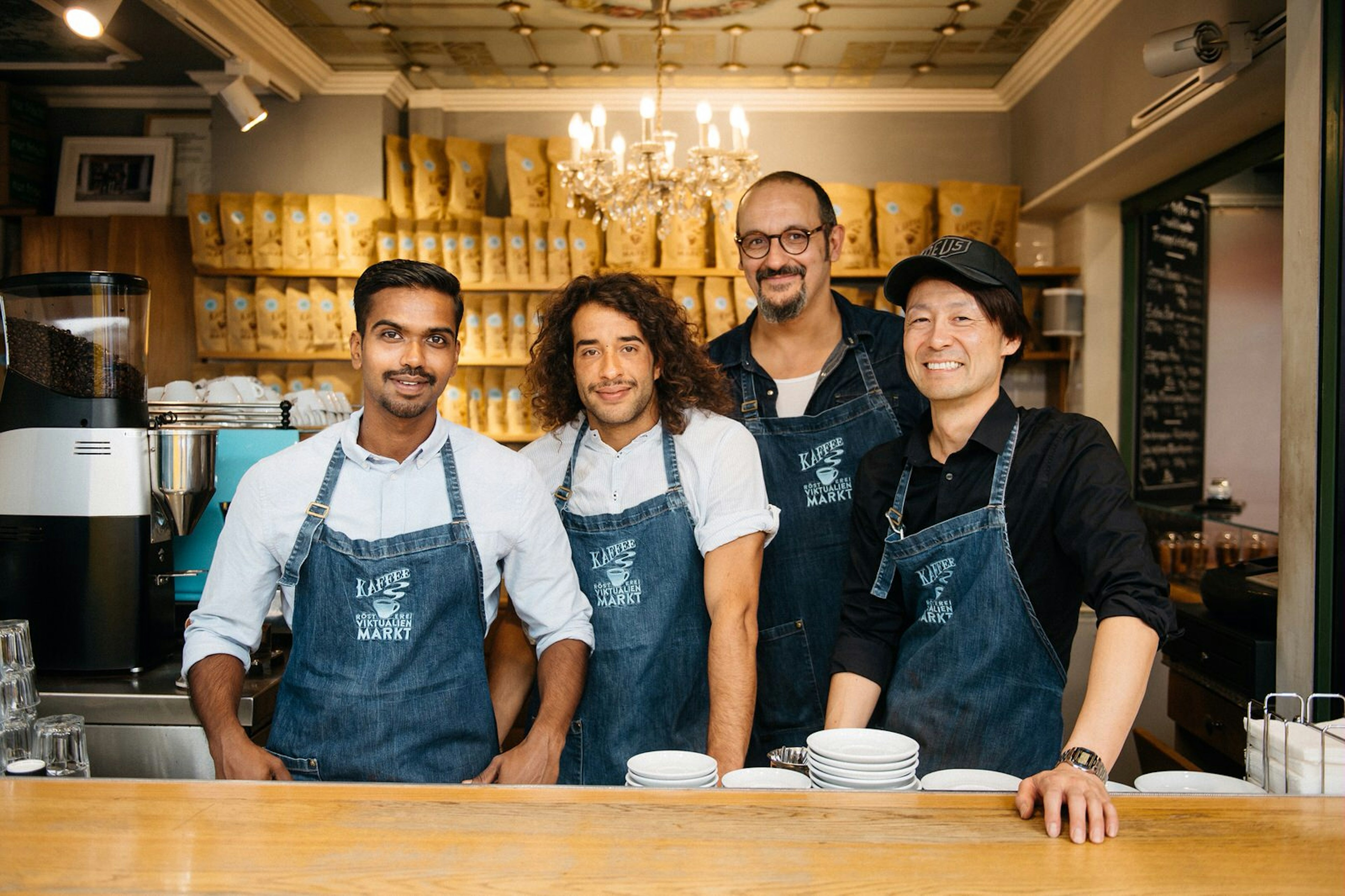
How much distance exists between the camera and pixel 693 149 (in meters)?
4.05

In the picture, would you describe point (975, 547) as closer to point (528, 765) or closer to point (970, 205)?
point (528, 765)

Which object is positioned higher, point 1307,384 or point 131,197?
point 131,197

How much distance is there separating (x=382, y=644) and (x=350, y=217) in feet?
13.2

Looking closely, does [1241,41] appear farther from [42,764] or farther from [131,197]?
[131,197]

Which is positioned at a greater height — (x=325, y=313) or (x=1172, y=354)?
(x=325, y=313)

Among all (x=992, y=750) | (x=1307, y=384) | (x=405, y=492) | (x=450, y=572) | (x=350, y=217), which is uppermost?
(x=350, y=217)

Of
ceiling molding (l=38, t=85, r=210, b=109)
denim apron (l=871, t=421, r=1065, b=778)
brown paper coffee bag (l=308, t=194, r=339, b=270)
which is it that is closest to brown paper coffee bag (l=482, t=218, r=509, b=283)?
brown paper coffee bag (l=308, t=194, r=339, b=270)

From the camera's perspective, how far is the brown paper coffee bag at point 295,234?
5.31 meters

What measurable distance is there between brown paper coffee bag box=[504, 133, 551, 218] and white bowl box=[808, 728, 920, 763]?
4.44m

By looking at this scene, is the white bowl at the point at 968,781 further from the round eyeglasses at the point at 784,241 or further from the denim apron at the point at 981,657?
the round eyeglasses at the point at 784,241

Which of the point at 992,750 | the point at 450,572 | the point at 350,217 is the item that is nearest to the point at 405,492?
the point at 450,572

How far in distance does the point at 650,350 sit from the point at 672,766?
97 centimetres

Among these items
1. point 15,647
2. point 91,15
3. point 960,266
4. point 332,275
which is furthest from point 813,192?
point 332,275

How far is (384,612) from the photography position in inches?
71.2
